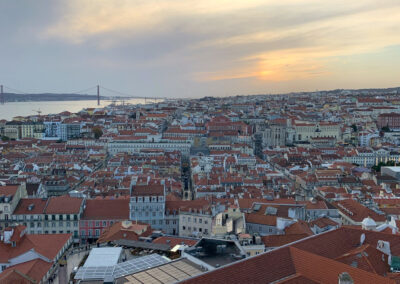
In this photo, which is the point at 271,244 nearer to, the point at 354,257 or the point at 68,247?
the point at 354,257

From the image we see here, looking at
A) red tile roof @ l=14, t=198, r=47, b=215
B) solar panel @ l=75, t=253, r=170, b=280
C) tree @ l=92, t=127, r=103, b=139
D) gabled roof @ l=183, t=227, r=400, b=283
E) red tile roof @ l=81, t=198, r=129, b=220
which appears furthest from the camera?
tree @ l=92, t=127, r=103, b=139

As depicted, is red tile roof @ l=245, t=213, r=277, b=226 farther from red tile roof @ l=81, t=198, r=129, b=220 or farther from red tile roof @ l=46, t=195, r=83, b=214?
red tile roof @ l=46, t=195, r=83, b=214

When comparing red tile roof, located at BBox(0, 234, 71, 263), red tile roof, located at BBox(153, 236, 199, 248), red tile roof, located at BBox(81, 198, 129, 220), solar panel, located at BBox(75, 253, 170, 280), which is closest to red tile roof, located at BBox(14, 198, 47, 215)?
red tile roof, located at BBox(81, 198, 129, 220)

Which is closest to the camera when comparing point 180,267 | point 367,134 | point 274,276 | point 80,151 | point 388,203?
point 274,276

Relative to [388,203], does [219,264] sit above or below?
above

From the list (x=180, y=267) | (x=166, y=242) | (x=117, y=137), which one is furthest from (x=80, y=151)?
(x=180, y=267)

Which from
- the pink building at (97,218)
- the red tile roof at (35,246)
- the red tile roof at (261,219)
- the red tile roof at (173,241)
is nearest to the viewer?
the red tile roof at (173,241)

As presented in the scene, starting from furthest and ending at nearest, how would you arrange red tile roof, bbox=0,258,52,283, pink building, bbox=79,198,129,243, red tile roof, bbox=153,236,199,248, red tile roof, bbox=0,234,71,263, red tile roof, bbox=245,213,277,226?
pink building, bbox=79,198,129,243 < red tile roof, bbox=245,213,277,226 < red tile roof, bbox=0,234,71,263 < red tile roof, bbox=153,236,199,248 < red tile roof, bbox=0,258,52,283

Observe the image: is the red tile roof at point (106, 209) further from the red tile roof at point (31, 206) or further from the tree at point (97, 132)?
the tree at point (97, 132)

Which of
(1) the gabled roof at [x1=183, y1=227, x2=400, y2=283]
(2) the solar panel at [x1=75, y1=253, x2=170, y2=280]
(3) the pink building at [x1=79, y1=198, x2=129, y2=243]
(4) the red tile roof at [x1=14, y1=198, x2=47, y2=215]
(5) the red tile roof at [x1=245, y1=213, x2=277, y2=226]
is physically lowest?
(3) the pink building at [x1=79, y1=198, x2=129, y2=243]

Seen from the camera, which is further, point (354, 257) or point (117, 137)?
point (117, 137)

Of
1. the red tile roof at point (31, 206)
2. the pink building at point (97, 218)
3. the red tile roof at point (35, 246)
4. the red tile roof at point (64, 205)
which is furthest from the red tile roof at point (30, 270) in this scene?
the red tile roof at point (31, 206)
